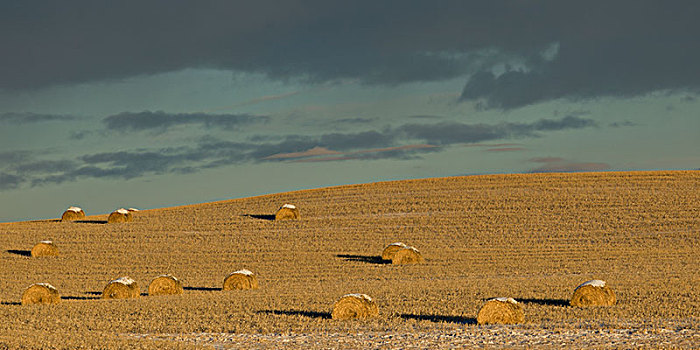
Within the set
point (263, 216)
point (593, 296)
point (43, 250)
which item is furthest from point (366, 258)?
point (593, 296)

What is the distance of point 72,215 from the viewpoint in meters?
59.0

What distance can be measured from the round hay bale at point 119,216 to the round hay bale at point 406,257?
24.4 meters

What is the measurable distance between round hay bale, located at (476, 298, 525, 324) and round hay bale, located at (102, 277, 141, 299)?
14872mm

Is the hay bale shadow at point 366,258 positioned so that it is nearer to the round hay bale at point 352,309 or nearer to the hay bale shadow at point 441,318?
the hay bale shadow at point 441,318

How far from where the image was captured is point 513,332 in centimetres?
1873

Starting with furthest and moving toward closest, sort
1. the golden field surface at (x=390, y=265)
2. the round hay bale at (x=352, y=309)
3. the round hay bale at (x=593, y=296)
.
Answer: the round hay bale at (x=593, y=296) < the round hay bale at (x=352, y=309) < the golden field surface at (x=390, y=265)

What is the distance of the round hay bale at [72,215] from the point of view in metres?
59.0

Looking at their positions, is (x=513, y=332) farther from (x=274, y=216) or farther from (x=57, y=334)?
(x=274, y=216)

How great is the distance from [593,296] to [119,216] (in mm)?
40225

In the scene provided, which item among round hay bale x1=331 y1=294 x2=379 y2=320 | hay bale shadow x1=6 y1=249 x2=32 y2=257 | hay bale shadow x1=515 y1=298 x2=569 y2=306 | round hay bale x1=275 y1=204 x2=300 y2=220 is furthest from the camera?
round hay bale x1=275 y1=204 x2=300 y2=220

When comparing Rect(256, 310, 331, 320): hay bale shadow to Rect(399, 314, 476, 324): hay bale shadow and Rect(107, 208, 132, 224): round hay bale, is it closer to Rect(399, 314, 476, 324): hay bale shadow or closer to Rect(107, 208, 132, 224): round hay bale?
Rect(399, 314, 476, 324): hay bale shadow

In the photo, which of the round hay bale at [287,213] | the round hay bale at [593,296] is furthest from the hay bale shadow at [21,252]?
the round hay bale at [593,296]

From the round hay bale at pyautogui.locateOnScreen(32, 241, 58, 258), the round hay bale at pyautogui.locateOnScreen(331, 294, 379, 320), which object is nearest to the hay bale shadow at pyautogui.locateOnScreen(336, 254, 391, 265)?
the round hay bale at pyautogui.locateOnScreen(32, 241, 58, 258)

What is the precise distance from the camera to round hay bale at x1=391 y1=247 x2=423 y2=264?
39875 mm
